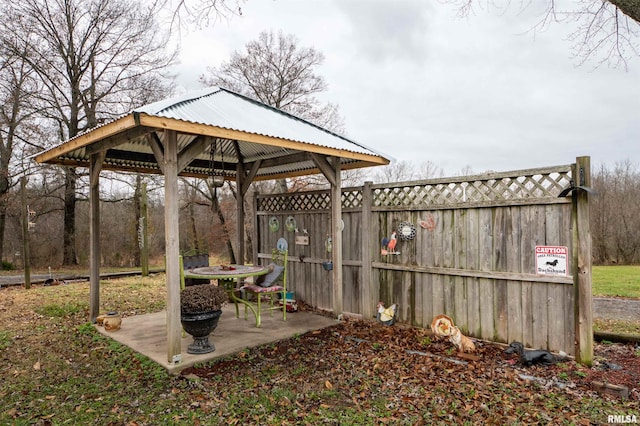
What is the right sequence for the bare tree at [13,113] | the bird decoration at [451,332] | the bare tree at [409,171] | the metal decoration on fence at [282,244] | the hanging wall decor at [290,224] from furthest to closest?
the bare tree at [409,171]
the bare tree at [13,113]
the metal decoration on fence at [282,244]
the hanging wall decor at [290,224]
the bird decoration at [451,332]

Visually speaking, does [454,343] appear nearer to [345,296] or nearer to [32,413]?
[345,296]

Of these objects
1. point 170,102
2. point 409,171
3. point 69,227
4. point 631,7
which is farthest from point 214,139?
point 409,171

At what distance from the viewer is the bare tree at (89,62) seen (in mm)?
12352

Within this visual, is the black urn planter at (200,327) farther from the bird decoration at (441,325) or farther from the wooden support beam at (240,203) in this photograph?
the wooden support beam at (240,203)

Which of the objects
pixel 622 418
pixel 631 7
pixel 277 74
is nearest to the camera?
pixel 622 418

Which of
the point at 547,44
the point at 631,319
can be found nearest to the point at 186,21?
the point at 547,44

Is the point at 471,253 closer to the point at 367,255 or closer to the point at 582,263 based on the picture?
the point at 582,263

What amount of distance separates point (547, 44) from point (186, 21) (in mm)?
6071

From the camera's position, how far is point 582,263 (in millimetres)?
3398

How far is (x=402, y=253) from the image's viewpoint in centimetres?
486

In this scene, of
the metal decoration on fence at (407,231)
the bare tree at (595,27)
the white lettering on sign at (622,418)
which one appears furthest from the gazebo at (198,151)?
the white lettering on sign at (622,418)

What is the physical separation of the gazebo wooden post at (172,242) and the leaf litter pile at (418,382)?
0.36 metres

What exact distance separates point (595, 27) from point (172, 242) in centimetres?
560

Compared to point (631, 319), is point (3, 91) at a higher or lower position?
higher
